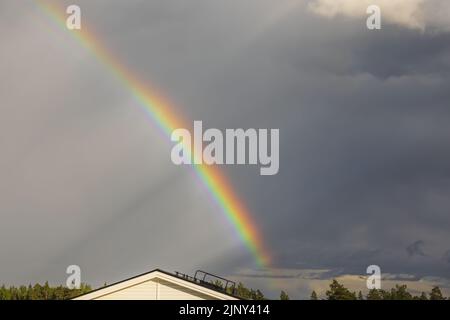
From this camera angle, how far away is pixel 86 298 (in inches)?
1559

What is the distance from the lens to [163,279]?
3994cm

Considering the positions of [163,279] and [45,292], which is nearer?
[163,279]

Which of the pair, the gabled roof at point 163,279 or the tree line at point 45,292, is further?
the tree line at point 45,292

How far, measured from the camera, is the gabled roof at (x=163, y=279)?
39.1m

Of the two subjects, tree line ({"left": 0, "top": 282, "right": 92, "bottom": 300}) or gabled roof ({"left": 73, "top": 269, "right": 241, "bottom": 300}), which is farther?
tree line ({"left": 0, "top": 282, "right": 92, "bottom": 300})

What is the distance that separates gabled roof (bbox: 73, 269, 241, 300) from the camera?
128 ft
